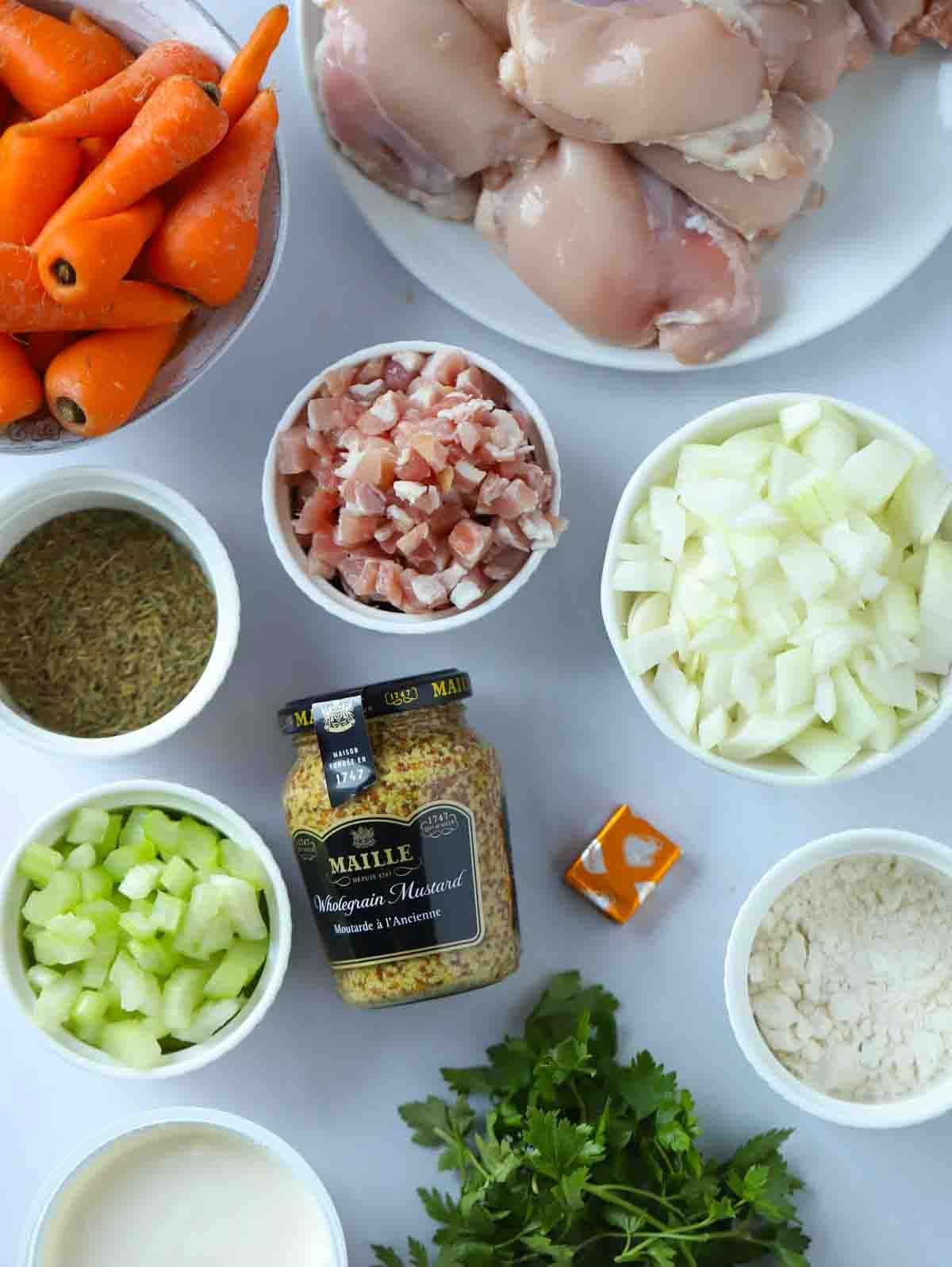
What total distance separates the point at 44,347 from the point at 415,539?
0.45 meters

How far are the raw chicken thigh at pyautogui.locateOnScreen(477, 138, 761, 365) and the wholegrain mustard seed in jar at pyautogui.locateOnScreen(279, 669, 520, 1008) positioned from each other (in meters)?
0.46

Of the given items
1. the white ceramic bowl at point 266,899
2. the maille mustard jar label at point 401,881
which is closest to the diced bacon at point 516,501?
the maille mustard jar label at point 401,881

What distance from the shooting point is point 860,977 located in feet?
4.98

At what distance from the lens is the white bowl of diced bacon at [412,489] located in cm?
139

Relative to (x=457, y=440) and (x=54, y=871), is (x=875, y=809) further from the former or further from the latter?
(x=54, y=871)

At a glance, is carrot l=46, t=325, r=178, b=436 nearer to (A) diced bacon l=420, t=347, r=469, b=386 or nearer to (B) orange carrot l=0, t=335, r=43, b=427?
(B) orange carrot l=0, t=335, r=43, b=427

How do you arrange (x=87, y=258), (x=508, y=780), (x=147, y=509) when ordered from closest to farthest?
(x=87, y=258)
(x=147, y=509)
(x=508, y=780)

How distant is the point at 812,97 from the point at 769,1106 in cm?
117

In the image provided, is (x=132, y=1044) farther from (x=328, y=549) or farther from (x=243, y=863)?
(x=328, y=549)

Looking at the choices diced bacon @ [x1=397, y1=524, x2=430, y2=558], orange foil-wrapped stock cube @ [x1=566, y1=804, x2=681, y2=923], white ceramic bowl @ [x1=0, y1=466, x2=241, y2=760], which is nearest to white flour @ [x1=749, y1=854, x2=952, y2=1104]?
orange foil-wrapped stock cube @ [x1=566, y1=804, x2=681, y2=923]

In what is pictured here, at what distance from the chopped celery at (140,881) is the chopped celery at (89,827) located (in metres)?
→ 0.06

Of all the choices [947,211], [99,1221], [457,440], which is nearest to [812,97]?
[947,211]

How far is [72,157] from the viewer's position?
1.40 m

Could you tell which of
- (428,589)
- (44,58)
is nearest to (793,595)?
(428,589)
